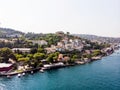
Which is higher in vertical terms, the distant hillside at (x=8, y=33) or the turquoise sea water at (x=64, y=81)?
the distant hillside at (x=8, y=33)

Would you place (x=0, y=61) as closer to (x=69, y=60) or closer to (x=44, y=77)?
(x=44, y=77)

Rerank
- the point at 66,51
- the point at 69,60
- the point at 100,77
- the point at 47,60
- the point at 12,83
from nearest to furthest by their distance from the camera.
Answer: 1. the point at 12,83
2. the point at 100,77
3. the point at 47,60
4. the point at 69,60
5. the point at 66,51

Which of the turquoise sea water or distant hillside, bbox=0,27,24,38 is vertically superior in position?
distant hillside, bbox=0,27,24,38

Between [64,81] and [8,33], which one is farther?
[8,33]

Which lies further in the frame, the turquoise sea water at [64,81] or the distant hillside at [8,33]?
the distant hillside at [8,33]

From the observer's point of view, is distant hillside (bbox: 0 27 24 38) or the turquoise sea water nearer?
the turquoise sea water

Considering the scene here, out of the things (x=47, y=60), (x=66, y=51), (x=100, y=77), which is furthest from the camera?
(x=66, y=51)

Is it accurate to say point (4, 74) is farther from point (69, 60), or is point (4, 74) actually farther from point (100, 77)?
point (69, 60)

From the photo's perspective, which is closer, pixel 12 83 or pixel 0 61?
pixel 12 83

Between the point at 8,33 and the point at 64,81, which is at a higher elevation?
the point at 8,33

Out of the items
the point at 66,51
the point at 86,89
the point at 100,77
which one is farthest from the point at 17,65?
the point at 66,51

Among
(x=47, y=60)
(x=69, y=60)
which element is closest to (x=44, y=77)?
(x=47, y=60)
